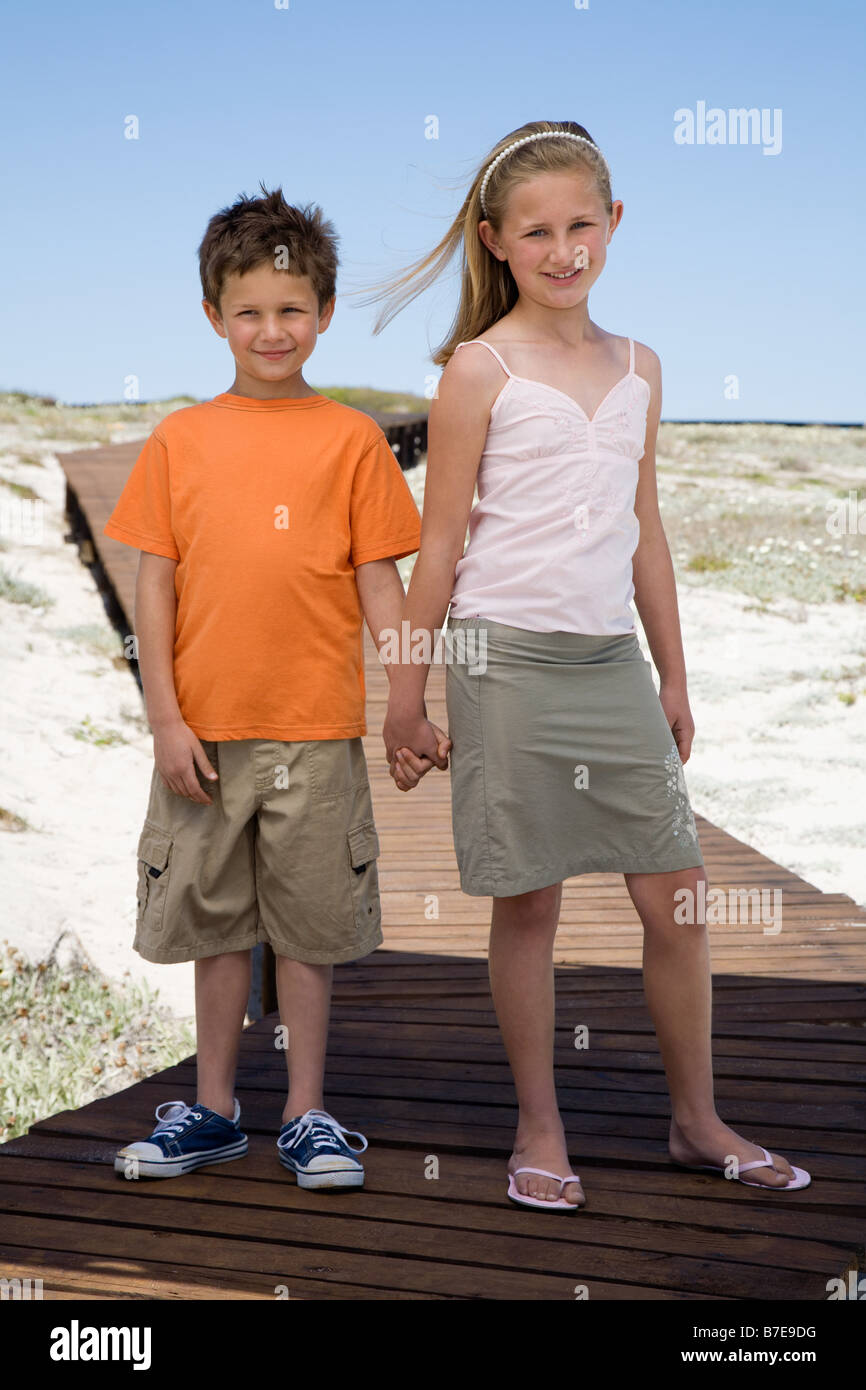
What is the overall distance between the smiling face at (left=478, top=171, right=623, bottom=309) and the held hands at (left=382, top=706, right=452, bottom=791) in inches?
31.5

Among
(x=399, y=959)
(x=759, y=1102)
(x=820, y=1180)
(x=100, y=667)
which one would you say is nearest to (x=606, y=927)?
(x=399, y=959)

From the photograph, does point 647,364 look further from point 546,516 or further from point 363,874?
point 363,874

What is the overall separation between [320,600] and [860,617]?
10114 millimetres

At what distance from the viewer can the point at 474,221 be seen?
2533mm

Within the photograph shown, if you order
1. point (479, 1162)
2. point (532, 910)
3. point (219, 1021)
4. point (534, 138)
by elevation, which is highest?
point (534, 138)

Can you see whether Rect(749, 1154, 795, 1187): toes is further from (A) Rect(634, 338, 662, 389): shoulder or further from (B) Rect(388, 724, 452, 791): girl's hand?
(A) Rect(634, 338, 662, 389): shoulder

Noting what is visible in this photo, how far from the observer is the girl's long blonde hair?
242 cm

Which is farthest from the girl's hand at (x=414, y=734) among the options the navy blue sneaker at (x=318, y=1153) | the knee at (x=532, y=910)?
the navy blue sneaker at (x=318, y=1153)

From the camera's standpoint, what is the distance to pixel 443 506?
242cm

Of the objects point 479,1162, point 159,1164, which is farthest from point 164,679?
point 479,1162

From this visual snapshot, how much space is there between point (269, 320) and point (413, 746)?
845 mm

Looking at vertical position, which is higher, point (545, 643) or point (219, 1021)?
point (545, 643)

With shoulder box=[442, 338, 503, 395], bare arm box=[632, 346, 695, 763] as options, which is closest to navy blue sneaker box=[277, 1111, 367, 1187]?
bare arm box=[632, 346, 695, 763]

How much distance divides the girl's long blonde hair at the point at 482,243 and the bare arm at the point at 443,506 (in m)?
0.19
